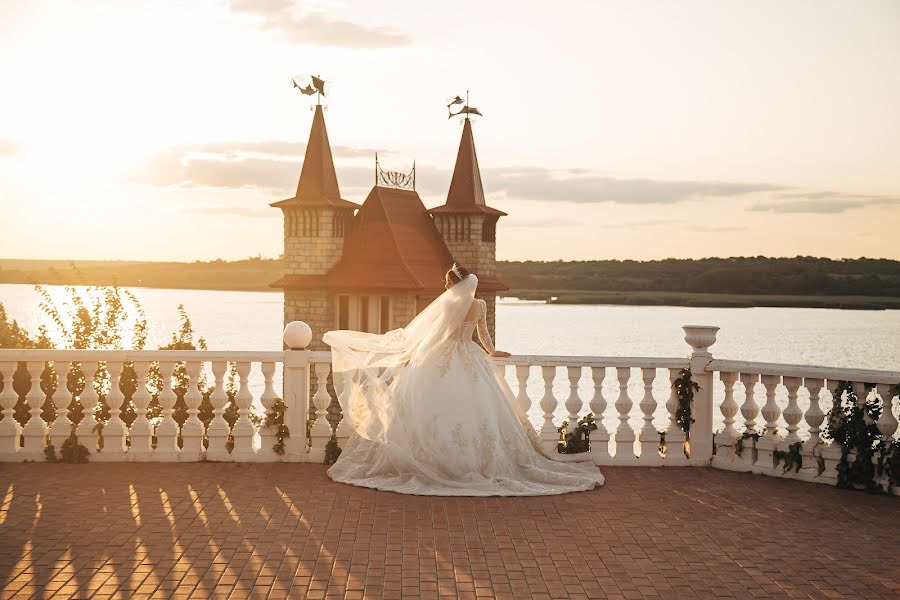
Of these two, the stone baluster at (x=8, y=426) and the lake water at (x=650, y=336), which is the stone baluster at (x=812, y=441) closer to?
the stone baluster at (x=8, y=426)

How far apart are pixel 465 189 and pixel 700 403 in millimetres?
34837

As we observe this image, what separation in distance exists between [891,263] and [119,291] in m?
44.6

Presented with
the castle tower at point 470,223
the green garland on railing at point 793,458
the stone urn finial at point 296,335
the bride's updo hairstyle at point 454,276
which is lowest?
the green garland on railing at point 793,458

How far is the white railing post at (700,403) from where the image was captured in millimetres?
7590

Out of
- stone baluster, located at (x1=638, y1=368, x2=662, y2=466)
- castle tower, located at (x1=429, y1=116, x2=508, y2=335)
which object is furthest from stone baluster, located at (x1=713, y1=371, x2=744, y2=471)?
castle tower, located at (x1=429, y1=116, x2=508, y2=335)

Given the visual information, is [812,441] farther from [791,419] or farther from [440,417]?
[440,417]

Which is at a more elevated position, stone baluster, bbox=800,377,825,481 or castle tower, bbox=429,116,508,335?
castle tower, bbox=429,116,508,335

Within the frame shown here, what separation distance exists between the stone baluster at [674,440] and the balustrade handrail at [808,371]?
1.34 feet

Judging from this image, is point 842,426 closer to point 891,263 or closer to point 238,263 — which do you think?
point 891,263

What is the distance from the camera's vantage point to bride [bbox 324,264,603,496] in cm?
672

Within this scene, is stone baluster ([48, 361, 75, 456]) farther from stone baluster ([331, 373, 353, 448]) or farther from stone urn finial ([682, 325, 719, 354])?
stone urn finial ([682, 325, 719, 354])

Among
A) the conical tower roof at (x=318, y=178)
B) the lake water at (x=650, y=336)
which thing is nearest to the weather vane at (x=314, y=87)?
the conical tower roof at (x=318, y=178)

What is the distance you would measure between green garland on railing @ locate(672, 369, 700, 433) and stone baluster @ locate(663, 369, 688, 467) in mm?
25

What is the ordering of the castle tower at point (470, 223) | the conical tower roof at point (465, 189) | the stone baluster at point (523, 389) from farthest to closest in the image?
1. the conical tower roof at point (465, 189)
2. the castle tower at point (470, 223)
3. the stone baluster at point (523, 389)
